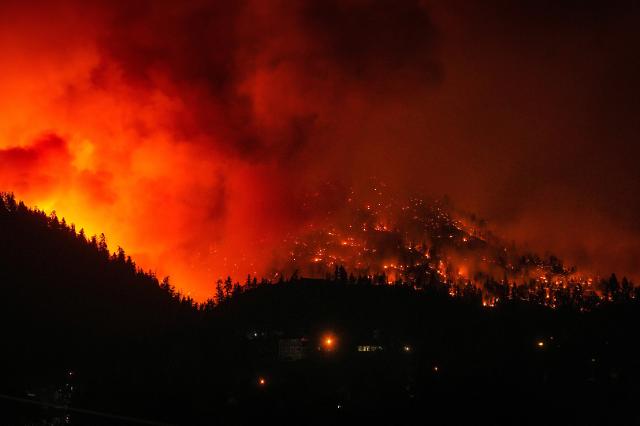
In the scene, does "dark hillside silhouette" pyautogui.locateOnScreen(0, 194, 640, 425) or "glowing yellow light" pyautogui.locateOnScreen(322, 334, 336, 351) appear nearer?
"dark hillside silhouette" pyautogui.locateOnScreen(0, 194, 640, 425)

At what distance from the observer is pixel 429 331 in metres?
97.2

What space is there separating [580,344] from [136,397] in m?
54.6

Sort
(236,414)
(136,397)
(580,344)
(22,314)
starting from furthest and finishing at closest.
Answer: (22,314) → (580,344) → (136,397) → (236,414)

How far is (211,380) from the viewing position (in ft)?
215

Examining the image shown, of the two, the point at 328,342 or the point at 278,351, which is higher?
the point at 328,342

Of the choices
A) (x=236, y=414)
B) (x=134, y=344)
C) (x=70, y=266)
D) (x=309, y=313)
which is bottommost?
(x=236, y=414)

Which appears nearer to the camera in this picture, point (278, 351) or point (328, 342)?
point (278, 351)

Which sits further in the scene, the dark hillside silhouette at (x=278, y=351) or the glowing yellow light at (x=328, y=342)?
the glowing yellow light at (x=328, y=342)

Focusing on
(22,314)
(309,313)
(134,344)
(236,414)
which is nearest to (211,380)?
(236,414)

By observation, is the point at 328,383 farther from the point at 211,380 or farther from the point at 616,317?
the point at 616,317

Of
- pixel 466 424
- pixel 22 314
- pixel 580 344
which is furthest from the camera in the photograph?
pixel 22 314

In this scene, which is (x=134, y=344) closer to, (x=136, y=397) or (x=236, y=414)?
(x=136, y=397)

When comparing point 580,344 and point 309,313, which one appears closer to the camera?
point 580,344

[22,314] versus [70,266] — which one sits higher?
[70,266]
